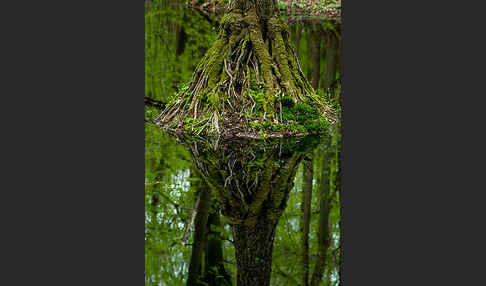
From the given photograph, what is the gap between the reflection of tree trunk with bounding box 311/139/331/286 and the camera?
4625mm

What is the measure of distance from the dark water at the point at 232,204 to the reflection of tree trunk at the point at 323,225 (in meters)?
0.01

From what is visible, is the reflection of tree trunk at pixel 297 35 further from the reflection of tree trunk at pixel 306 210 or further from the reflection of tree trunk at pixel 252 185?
the reflection of tree trunk at pixel 306 210

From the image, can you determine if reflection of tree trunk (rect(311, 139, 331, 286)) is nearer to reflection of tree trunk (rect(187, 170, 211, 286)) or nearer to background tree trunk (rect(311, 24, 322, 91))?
reflection of tree trunk (rect(187, 170, 211, 286))

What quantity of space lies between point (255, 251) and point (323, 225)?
79 cm

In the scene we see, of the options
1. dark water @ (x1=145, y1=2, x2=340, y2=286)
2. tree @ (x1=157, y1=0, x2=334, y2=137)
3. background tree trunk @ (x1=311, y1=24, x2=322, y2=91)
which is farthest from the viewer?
background tree trunk @ (x1=311, y1=24, x2=322, y2=91)

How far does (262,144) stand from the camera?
22.0 feet

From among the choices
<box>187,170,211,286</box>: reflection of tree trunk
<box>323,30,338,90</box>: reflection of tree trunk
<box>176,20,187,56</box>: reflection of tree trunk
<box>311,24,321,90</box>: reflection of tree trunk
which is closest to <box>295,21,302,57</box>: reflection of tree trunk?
<box>311,24,321,90</box>: reflection of tree trunk

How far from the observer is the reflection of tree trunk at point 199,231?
4598 millimetres

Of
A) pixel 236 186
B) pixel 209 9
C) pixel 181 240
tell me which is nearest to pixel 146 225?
pixel 181 240

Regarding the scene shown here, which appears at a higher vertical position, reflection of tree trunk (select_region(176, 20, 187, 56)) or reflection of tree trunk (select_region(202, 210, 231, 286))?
reflection of tree trunk (select_region(176, 20, 187, 56))

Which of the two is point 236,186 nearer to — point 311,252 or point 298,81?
point 311,252

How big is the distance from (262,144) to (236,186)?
4.27 ft

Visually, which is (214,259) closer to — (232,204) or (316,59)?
(232,204)

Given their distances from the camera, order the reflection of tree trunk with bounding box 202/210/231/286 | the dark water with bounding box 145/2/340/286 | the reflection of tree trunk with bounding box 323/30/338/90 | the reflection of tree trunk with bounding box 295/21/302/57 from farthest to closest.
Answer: the reflection of tree trunk with bounding box 295/21/302/57 < the reflection of tree trunk with bounding box 323/30/338/90 < the dark water with bounding box 145/2/340/286 < the reflection of tree trunk with bounding box 202/210/231/286
